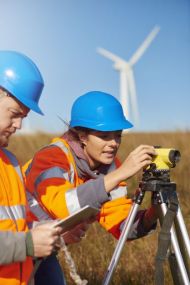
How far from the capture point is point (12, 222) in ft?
8.69

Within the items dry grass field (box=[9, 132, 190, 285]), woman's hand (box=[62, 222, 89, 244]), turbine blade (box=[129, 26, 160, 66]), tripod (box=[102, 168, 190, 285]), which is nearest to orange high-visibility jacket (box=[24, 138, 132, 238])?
woman's hand (box=[62, 222, 89, 244])

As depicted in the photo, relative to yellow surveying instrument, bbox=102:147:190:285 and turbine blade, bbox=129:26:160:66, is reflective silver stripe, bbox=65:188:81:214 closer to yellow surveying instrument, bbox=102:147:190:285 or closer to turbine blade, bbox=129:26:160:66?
yellow surveying instrument, bbox=102:147:190:285

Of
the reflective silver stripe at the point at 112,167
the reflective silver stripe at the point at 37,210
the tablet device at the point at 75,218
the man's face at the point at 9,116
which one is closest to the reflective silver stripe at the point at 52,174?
the reflective silver stripe at the point at 37,210

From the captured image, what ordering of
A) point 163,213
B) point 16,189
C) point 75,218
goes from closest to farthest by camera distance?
point 75,218 < point 16,189 < point 163,213

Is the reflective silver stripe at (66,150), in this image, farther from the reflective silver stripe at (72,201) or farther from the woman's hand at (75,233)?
the woman's hand at (75,233)

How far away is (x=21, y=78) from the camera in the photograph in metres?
2.84

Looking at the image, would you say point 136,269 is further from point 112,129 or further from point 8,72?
point 8,72

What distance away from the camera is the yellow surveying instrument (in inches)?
126

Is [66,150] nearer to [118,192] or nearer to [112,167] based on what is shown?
[112,167]

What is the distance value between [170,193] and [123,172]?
1.34 ft

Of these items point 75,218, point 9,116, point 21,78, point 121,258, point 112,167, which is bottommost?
point 121,258

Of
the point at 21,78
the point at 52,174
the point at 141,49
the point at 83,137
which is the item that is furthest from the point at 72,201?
the point at 141,49

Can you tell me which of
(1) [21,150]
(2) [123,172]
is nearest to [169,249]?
(2) [123,172]

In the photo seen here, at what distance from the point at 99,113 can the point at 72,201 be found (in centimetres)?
66
